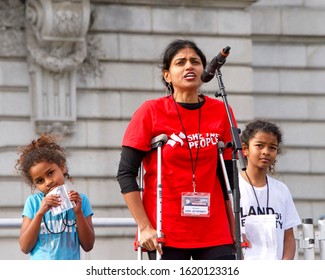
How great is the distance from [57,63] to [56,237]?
9617 mm

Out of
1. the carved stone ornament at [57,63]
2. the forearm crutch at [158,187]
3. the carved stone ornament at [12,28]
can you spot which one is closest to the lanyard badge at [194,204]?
the forearm crutch at [158,187]

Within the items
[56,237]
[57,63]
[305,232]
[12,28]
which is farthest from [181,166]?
[12,28]

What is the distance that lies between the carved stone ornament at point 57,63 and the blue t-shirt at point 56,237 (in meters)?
9.40

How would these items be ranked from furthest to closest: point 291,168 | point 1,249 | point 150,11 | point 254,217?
point 291,168 < point 150,11 < point 1,249 < point 254,217

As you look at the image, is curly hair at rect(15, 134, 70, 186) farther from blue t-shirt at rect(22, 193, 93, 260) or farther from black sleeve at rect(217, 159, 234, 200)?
black sleeve at rect(217, 159, 234, 200)

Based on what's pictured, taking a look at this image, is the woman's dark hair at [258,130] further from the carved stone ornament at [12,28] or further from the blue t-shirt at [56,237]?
the carved stone ornament at [12,28]

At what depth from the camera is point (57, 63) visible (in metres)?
19.1

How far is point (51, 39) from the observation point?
18891 mm

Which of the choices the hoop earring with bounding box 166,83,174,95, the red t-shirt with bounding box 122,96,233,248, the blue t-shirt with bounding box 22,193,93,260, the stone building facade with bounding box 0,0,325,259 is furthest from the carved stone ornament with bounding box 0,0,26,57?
the red t-shirt with bounding box 122,96,233,248

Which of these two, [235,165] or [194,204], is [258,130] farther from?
[194,204]
